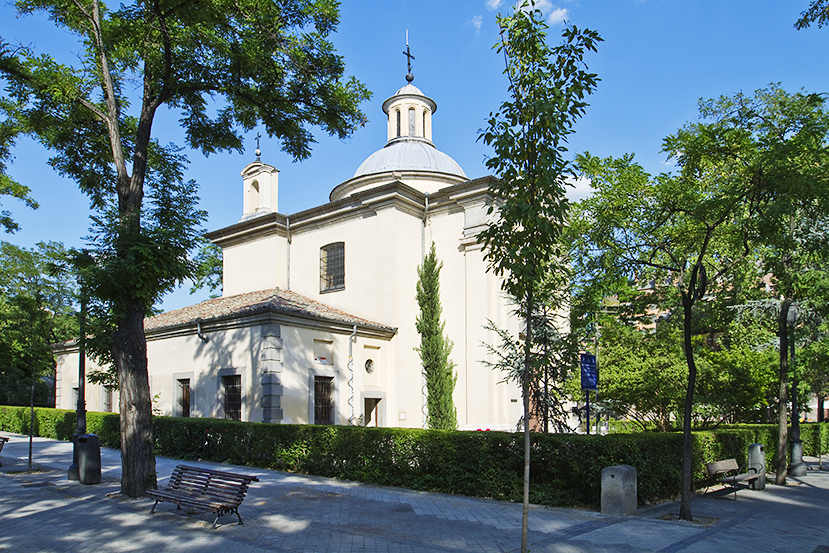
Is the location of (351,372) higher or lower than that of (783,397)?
higher

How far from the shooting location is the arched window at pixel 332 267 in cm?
2564

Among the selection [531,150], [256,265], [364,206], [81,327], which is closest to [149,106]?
[81,327]

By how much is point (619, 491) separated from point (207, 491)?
22.2 feet

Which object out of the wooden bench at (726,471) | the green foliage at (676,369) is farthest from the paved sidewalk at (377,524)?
the green foliage at (676,369)

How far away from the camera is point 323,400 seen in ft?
68.3

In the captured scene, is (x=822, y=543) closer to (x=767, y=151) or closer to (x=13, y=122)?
(x=767, y=151)

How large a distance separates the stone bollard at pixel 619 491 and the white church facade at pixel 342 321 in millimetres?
8491

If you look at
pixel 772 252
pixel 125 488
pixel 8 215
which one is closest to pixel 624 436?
pixel 772 252

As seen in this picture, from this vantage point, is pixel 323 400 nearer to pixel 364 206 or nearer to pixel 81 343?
pixel 364 206

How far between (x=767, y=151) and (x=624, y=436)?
5562 mm

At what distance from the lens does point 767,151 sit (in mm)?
8953

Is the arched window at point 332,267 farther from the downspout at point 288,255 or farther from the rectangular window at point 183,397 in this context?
the rectangular window at point 183,397

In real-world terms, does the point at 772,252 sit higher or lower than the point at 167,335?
higher

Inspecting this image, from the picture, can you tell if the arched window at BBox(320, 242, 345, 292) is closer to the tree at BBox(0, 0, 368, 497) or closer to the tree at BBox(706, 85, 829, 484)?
the tree at BBox(0, 0, 368, 497)
